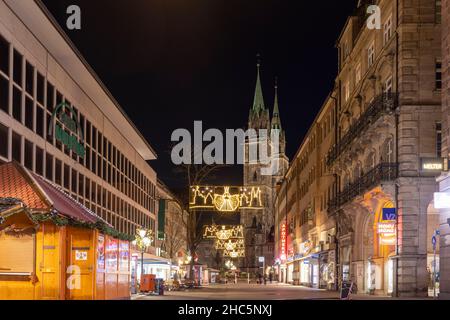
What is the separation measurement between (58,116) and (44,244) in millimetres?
19583

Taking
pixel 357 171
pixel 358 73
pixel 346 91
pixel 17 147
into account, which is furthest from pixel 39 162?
pixel 346 91

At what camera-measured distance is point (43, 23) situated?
121ft

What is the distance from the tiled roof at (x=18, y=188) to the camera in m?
23.1

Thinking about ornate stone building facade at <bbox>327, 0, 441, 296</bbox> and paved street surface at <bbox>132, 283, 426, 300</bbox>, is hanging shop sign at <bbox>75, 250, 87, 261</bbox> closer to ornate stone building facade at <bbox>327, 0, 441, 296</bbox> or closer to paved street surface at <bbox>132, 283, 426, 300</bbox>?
paved street surface at <bbox>132, 283, 426, 300</bbox>

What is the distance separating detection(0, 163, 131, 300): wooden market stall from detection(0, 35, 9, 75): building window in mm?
8725

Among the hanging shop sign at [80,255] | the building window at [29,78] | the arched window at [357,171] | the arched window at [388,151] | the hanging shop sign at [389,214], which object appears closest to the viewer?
the hanging shop sign at [80,255]

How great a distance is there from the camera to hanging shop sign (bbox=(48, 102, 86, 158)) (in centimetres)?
4197

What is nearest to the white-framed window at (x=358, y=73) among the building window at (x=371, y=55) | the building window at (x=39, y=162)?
the building window at (x=371, y=55)

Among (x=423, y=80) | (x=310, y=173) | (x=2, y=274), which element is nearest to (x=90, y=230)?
(x=2, y=274)

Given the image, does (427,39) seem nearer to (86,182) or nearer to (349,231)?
(349,231)

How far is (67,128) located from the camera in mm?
45562

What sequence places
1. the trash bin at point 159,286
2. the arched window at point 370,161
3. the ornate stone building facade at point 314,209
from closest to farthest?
the arched window at point 370,161 → the trash bin at point 159,286 → the ornate stone building facade at point 314,209

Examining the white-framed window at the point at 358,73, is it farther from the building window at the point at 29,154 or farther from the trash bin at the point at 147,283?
the building window at the point at 29,154

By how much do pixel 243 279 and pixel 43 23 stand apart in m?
152
